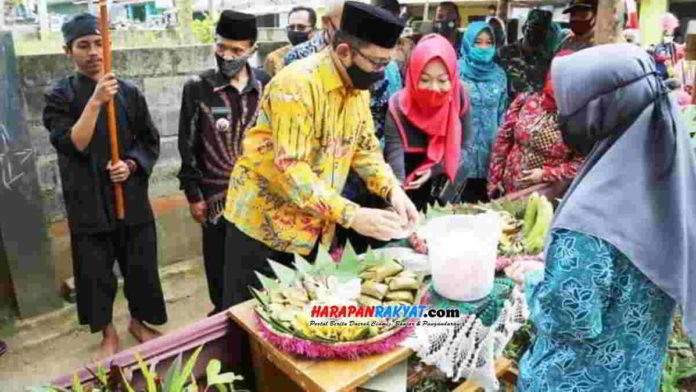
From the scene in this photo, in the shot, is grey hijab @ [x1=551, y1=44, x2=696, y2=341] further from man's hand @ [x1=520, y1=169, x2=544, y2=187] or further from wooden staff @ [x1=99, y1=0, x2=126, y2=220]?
wooden staff @ [x1=99, y1=0, x2=126, y2=220]

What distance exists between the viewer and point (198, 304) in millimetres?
3701

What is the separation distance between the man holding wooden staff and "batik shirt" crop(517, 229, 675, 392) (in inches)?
82.8

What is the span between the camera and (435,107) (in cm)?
295

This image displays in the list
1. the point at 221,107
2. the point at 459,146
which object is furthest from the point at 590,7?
the point at 221,107

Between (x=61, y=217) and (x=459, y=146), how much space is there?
241 cm

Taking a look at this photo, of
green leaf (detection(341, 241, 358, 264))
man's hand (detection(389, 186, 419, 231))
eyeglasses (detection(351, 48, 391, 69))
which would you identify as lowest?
green leaf (detection(341, 241, 358, 264))

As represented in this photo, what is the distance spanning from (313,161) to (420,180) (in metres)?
1.11

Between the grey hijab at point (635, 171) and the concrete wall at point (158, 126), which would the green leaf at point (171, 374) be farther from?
the concrete wall at point (158, 126)

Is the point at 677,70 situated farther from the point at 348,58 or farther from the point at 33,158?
the point at 33,158

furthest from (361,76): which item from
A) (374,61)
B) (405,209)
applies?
(405,209)

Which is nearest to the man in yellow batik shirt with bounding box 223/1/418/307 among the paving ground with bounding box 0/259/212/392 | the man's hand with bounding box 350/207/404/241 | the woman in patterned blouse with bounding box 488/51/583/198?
the man's hand with bounding box 350/207/404/241

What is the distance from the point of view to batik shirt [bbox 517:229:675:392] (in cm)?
118

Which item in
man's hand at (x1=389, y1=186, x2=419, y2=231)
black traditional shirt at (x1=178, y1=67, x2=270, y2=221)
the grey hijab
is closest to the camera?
the grey hijab

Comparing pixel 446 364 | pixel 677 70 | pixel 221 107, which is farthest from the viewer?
pixel 677 70
